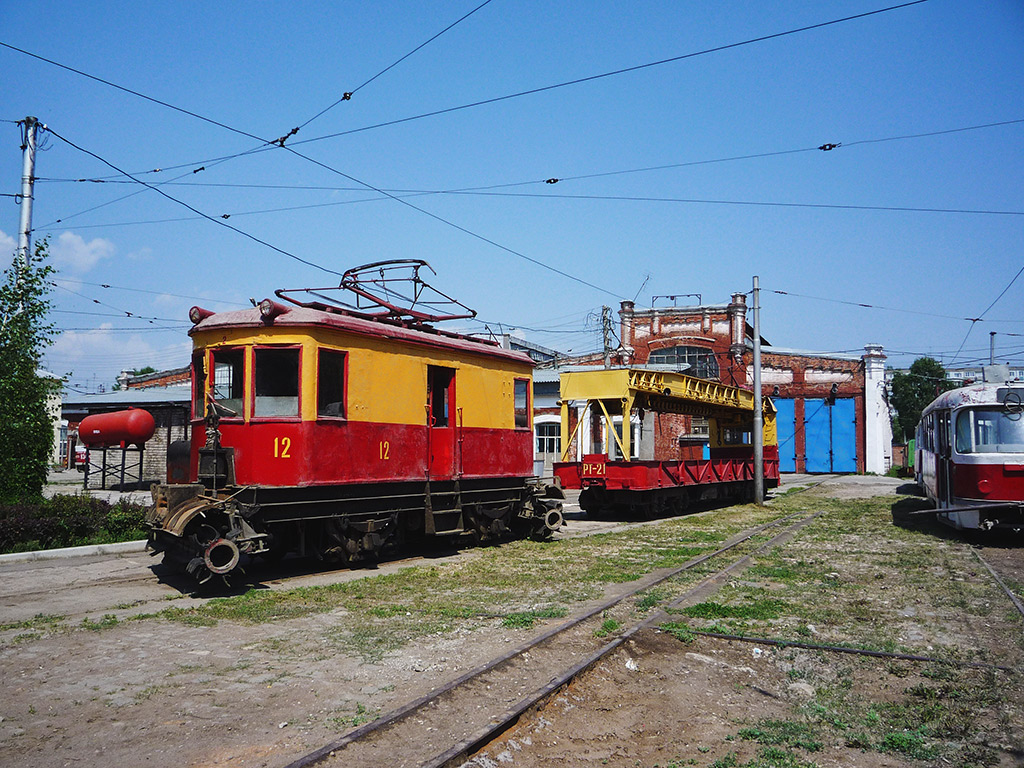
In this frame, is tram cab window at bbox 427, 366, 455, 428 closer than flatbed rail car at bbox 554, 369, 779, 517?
Yes

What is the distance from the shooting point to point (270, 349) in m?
9.59

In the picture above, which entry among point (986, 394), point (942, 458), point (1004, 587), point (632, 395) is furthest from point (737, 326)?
point (1004, 587)

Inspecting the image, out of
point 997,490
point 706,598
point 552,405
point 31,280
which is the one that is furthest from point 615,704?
point 552,405

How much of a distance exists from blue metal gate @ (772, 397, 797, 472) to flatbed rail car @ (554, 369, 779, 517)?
1839 cm

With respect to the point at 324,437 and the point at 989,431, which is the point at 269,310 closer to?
the point at 324,437

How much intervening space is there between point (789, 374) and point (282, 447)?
3528 centimetres

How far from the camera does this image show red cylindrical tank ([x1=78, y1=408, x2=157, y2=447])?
70.7 ft

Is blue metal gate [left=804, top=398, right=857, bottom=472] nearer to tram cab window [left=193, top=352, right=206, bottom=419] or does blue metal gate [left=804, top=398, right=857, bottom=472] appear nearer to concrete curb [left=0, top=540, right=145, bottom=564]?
concrete curb [left=0, top=540, right=145, bottom=564]

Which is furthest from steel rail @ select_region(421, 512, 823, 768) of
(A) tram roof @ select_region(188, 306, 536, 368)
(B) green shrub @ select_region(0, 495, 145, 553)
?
(B) green shrub @ select_region(0, 495, 145, 553)

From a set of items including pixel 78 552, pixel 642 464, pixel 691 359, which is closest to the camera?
pixel 78 552

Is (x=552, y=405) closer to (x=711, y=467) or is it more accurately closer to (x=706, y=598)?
(x=711, y=467)

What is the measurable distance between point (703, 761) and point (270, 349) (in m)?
7.15

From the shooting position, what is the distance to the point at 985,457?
13062 millimetres

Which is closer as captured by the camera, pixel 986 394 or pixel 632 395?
pixel 986 394
